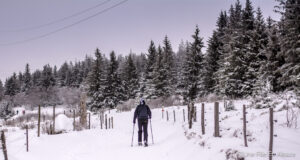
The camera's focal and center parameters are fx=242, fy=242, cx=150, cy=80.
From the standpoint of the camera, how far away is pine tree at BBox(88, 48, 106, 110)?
4134 centimetres

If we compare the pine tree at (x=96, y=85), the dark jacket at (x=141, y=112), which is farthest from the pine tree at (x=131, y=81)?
the dark jacket at (x=141, y=112)

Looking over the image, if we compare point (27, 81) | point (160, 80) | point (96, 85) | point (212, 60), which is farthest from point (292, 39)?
point (27, 81)

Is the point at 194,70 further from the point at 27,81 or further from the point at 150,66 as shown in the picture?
the point at 27,81

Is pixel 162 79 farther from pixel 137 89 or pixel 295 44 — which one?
pixel 295 44

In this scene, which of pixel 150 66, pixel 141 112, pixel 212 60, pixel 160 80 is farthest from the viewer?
pixel 150 66

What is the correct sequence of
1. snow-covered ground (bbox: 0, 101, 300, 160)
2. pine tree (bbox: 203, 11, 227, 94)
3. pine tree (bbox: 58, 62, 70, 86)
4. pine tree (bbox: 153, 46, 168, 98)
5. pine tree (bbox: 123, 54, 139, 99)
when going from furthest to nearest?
1. pine tree (bbox: 58, 62, 70, 86)
2. pine tree (bbox: 123, 54, 139, 99)
3. pine tree (bbox: 153, 46, 168, 98)
4. pine tree (bbox: 203, 11, 227, 94)
5. snow-covered ground (bbox: 0, 101, 300, 160)

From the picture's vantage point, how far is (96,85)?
4228cm

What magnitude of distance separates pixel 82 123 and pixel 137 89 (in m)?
28.2

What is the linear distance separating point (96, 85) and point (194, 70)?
17.7m

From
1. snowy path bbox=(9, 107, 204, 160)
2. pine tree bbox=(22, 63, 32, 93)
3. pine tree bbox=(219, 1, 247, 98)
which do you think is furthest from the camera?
pine tree bbox=(22, 63, 32, 93)

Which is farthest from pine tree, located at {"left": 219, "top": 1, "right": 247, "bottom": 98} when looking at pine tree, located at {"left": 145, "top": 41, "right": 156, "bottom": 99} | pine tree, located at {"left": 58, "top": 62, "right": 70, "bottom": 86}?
pine tree, located at {"left": 58, "top": 62, "right": 70, "bottom": 86}

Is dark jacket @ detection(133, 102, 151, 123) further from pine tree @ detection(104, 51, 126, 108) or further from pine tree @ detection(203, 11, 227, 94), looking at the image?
pine tree @ detection(104, 51, 126, 108)

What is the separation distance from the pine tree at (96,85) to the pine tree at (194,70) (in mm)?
15026

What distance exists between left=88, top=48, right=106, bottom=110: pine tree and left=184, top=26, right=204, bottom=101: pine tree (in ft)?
49.3
